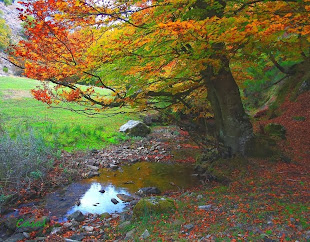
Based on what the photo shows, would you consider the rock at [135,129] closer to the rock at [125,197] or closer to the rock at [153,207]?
the rock at [125,197]

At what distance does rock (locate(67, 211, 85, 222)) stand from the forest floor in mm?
110

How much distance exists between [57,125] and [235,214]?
38.3 ft

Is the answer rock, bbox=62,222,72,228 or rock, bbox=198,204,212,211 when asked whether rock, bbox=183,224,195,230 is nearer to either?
rock, bbox=198,204,212,211

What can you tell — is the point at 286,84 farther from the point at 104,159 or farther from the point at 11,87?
the point at 11,87

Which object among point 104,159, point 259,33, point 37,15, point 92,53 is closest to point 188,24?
point 259,33

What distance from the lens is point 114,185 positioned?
7676 millimetres

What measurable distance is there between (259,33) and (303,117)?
888cm

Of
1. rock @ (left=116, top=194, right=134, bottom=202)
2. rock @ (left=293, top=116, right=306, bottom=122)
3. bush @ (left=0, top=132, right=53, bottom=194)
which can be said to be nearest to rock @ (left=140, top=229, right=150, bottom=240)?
rock @ (left=116, top=194, right=134, bottom=202)

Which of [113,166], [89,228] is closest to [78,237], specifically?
[89,228]

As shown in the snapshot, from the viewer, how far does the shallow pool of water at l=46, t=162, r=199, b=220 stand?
616cm

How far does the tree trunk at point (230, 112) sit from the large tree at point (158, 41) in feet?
0.09

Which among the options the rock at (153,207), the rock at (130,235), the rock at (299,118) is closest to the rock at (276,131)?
the rock at (299,118)

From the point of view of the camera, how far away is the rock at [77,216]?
5.39 meters

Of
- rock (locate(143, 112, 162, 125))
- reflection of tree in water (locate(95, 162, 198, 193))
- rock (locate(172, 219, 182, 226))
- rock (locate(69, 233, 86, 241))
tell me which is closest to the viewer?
rock (locate(172, 219, 182, 226))
